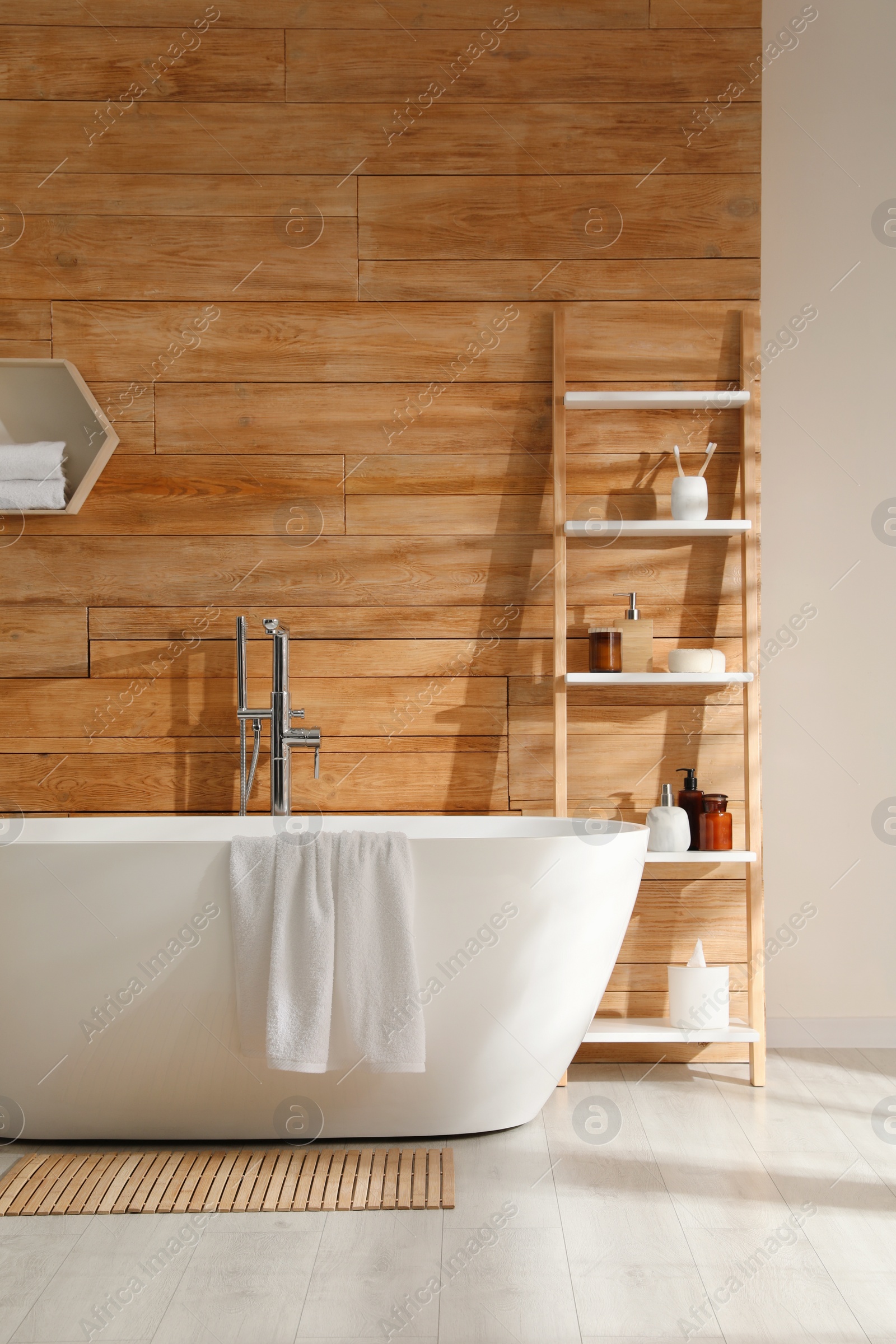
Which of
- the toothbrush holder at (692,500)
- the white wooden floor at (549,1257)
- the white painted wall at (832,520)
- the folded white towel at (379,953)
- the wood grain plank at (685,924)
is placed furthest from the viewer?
the white painted wall at (832,520)

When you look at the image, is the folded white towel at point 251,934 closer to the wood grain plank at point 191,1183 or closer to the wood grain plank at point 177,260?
the wood grain plank at point 191,1183

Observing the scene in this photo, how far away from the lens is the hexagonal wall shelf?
109 inches

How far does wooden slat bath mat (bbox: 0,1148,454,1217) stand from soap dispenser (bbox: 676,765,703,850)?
0.96 meters

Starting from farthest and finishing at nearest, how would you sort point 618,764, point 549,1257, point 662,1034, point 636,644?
point 618,764 < point 636,644 < point 662,1034 < point 549,1257

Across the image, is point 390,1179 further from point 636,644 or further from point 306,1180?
point 636,644

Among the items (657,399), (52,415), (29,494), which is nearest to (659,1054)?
(657,399)

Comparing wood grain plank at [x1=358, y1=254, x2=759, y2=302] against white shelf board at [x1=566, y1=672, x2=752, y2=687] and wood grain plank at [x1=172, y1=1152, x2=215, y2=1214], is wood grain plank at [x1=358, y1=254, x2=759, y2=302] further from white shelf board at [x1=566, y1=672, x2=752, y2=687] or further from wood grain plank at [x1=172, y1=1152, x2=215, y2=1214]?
wood grain plank at [x1=172, y1=1152, x2=215, y2=1214]

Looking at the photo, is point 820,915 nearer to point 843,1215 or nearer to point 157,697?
point 843,1215

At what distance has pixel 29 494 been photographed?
2652 millimetres

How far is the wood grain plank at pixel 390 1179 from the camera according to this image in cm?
187

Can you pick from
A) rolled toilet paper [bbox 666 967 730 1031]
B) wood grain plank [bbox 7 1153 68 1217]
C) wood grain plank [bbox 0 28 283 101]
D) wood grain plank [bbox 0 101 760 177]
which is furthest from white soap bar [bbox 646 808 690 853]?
wood grain plank [bbox 0 28 283 101]

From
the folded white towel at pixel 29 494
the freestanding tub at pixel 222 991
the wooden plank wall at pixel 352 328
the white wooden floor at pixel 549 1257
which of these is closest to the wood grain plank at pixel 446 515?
the wooden plank wall at pixel 352 328

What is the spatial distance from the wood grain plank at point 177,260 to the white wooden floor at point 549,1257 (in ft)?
6.63

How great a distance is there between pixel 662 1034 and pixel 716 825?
0.50 meters
